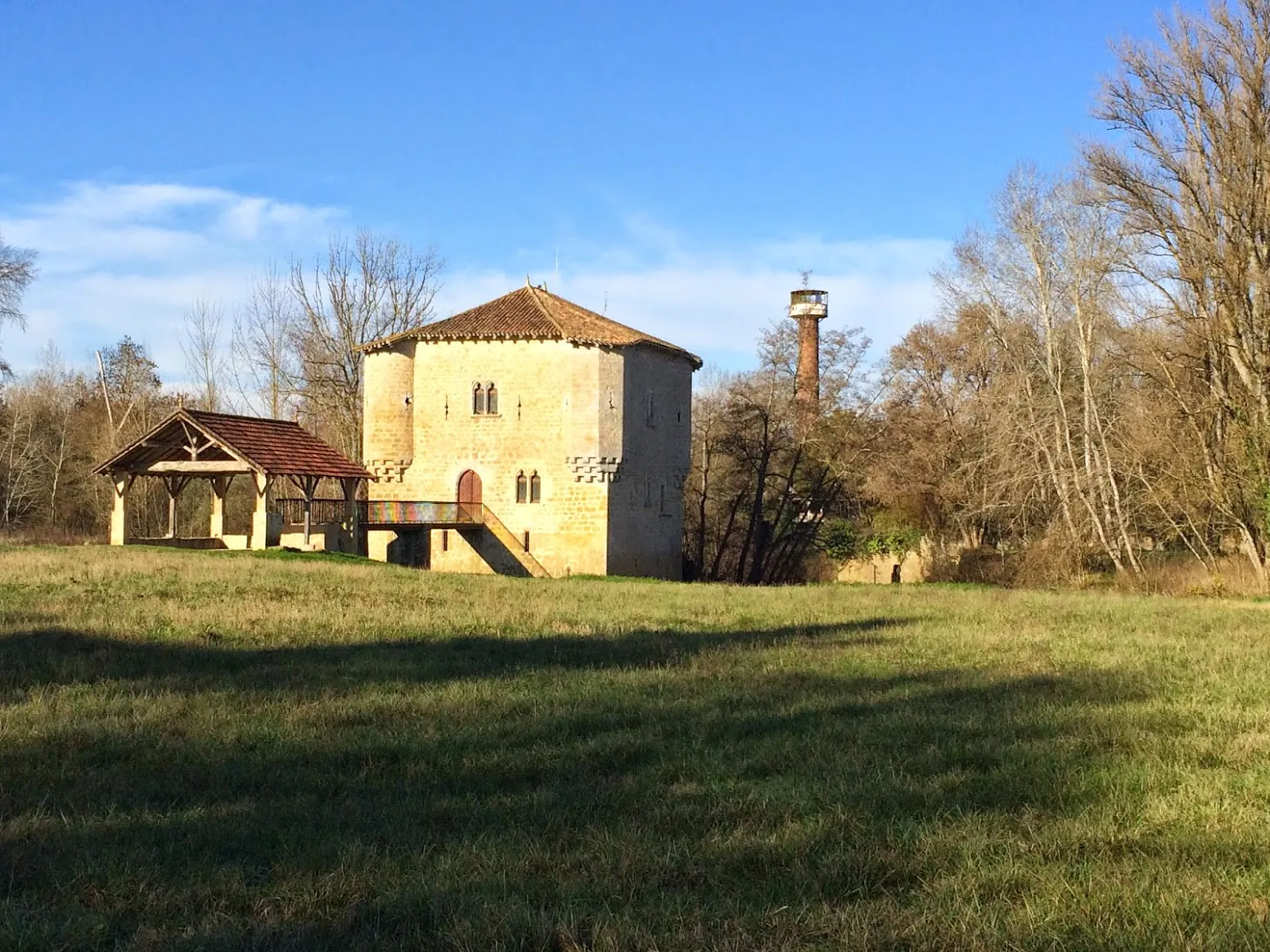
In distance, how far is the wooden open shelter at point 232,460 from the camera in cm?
3278

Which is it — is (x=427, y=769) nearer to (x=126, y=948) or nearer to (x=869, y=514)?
(x=126, y=948)

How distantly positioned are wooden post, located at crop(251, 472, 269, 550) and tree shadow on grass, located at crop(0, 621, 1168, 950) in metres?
21.8

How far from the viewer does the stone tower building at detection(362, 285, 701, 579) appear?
39.8 m

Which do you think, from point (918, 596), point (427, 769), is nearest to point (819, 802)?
point (427, 769)

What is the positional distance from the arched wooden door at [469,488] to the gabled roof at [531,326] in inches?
170

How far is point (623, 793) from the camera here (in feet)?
22.4

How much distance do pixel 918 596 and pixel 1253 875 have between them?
18829mm

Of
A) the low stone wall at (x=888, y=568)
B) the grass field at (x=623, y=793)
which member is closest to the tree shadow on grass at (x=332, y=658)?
the grass field at (x=623, y=793)

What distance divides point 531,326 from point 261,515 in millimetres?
11286

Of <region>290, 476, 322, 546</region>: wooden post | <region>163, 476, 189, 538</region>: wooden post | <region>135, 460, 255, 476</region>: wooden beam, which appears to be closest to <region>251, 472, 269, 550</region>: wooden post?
<region>135, 460, 255, 476</region>: wooden beam

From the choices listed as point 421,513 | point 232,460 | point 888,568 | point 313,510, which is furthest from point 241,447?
point 888,568

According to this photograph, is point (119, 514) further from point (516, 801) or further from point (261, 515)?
point (516, 801)

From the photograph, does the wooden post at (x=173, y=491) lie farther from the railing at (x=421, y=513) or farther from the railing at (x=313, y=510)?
the railing at (x=421, y=513)

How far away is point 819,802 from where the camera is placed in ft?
21.4
